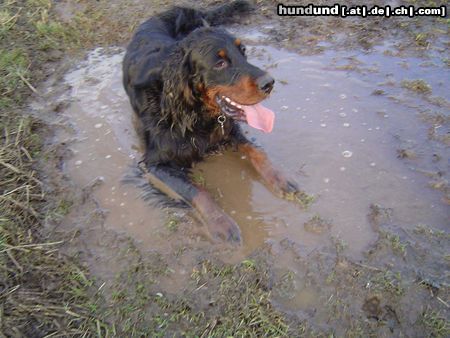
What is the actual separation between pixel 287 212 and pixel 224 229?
498mm

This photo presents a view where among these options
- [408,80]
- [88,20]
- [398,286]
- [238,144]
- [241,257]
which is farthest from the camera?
[88,20]

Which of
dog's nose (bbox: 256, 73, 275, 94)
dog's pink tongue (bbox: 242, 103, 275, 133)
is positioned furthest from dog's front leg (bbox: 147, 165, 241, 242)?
dog's nose (bbox: 256, 73, 275, 94)

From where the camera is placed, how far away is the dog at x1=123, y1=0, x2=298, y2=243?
2.64 meters

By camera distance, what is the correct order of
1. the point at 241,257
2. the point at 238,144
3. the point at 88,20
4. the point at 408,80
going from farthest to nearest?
the point at 88,20, the point at 408,80, the point at 238,144, the point at 241,257

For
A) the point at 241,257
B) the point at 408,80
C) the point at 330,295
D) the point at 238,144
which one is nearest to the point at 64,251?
the point at 241,257

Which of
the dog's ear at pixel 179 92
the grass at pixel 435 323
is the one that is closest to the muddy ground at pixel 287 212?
the grass at pixel 435 323

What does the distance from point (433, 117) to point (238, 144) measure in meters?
Answer: 1.69

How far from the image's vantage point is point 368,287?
2.28 m

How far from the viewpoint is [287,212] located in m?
2.84

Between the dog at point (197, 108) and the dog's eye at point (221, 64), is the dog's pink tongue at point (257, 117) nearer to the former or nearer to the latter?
the dog at point (197, 108)

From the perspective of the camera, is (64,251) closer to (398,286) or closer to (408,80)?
(398,286)

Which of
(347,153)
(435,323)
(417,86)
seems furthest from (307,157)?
(435,323)

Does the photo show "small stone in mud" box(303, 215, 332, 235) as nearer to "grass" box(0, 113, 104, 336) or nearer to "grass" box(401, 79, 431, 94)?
"grass" box(0, 113, 104, 336)

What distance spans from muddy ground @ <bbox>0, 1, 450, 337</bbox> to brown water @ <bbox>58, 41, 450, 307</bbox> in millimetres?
13
